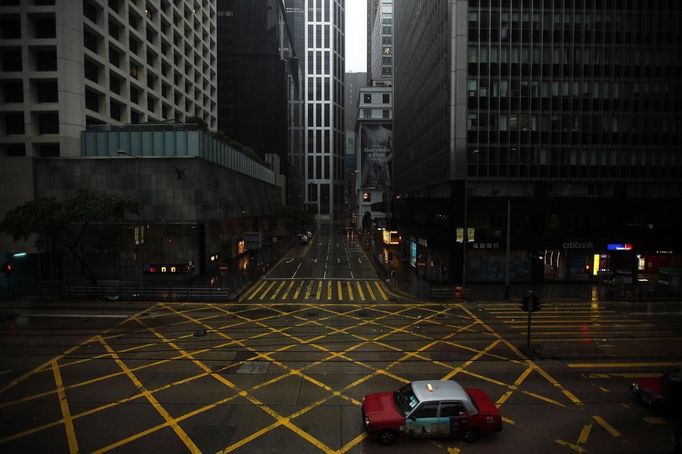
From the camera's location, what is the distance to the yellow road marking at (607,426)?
11.2m

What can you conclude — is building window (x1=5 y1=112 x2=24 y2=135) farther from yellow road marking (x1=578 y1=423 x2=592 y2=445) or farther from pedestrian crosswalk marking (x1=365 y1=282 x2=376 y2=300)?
yellow road marking (x1=578 y1=423 x2=592 y2=445)

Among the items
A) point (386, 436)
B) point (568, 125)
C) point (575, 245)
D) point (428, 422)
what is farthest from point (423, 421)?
point (568, 125)

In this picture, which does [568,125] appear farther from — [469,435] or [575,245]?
[469,435]

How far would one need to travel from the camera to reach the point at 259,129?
329 ft

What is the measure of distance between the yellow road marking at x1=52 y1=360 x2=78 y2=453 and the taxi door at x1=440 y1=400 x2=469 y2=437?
374 inches

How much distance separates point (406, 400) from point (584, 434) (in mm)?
4993

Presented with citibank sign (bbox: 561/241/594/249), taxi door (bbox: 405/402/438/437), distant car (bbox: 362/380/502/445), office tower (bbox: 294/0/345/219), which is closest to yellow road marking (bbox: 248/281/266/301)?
distant car (bbox: 362/380/502/445)

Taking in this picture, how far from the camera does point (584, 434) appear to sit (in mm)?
11117

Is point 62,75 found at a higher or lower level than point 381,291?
higher

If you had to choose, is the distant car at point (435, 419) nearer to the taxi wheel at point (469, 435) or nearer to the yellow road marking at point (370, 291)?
the taxi wheel at point (469, 435)

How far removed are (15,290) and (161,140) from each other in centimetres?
1673

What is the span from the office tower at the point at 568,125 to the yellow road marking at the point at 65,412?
94.2 ft

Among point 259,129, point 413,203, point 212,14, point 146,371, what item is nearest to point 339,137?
point 259,129

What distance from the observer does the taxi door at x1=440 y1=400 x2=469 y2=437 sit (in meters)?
10.7
